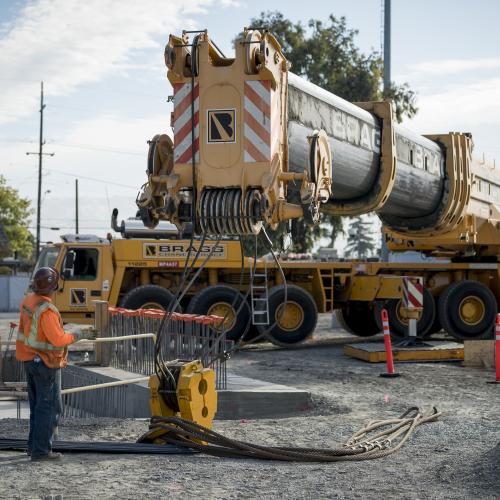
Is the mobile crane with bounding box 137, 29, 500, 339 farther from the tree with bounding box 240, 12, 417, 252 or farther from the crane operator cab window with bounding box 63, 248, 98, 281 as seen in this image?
the tree with bounding box 240, 12, 417, 252

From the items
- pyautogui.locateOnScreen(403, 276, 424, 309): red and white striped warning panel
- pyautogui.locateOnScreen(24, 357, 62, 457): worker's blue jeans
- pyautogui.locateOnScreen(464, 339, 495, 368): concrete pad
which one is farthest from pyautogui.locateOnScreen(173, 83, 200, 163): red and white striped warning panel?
pyautogui.locateOnScreen(403, 276, 424, 309): red and white striped warning panel

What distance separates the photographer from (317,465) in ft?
27.0

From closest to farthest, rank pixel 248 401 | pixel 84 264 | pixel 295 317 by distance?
1. pixel 248 401
2. pixel 84 264
3. pixel 295 317

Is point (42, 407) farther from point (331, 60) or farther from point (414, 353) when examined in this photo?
point (331, 60)

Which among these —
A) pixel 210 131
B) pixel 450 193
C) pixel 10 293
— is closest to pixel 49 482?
pixel 210 131

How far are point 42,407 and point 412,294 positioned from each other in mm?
11346

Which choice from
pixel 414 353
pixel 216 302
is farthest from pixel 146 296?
pixel 414 353

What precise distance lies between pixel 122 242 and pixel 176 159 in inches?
432

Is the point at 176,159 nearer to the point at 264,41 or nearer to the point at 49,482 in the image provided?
the point at 264,41

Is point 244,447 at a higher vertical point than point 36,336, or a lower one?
lower

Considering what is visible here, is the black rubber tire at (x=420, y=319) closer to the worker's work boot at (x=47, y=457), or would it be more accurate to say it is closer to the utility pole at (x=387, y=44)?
the utility pole at (x=387, y=44)

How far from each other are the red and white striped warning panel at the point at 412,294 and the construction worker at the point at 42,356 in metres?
11.1

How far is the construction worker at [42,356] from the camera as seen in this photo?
8055 millimetres

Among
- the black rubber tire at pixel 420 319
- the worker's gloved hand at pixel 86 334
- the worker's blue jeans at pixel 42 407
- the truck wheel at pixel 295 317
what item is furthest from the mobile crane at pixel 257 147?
the black rubber tire at pixel 420 319
